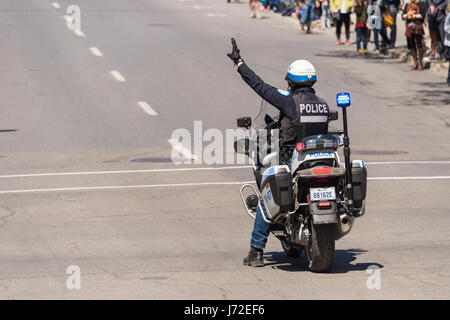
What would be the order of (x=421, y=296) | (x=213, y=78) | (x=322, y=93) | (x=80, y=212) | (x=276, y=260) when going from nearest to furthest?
(x=421, y=296) → (x=276, y=260) → (x=80, y=212) → (x=322, y=93) → (x=213, y=78)

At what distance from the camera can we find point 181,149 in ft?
66.3

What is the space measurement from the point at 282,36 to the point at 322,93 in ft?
40.4

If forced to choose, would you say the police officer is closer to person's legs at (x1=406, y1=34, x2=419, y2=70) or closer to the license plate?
the license plate

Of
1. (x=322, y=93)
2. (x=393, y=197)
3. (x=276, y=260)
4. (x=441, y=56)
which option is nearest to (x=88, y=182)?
(x=393, y=197)

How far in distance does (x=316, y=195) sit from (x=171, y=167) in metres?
8.90

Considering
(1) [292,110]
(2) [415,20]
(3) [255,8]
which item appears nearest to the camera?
(1) [292,110]

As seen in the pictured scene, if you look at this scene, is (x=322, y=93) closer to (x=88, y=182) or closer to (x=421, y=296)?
(x=88, y=182)

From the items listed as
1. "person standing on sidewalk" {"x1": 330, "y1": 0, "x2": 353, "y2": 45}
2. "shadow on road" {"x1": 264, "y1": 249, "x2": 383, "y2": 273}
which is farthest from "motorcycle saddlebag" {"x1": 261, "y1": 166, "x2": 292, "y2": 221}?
"person standing on sidewalk" {"x1": 330, "y1": 0, "x2": 353, "y2": 45}

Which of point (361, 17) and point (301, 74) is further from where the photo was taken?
point (361, 17)

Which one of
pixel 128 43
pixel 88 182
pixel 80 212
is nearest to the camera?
pixel 80 212

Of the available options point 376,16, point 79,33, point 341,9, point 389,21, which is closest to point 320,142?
point 389,21

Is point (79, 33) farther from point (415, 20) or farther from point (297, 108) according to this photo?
point (297, 108)

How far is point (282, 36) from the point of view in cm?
3866

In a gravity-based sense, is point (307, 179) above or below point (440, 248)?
above
